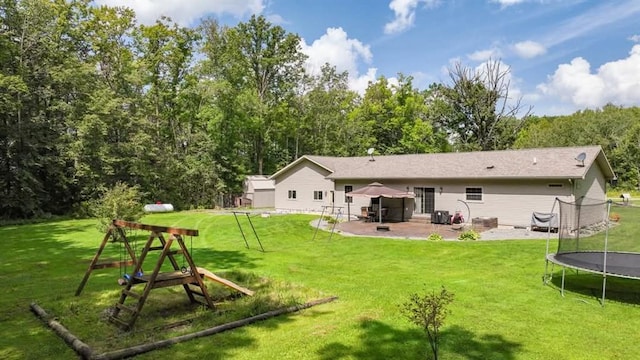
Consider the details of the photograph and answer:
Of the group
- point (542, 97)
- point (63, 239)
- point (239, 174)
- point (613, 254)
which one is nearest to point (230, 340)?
point (613, 254)

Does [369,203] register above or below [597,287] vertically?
above

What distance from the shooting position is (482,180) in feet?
63.9

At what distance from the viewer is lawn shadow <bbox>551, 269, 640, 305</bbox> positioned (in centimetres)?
775

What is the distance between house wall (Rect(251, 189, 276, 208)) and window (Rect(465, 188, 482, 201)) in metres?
18.2

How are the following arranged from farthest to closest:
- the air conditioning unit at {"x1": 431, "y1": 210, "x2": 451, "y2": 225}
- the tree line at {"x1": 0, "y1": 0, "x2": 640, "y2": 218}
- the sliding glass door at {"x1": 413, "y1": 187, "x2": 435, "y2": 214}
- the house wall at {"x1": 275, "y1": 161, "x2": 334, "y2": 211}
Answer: the house wall at {"x1": 275, "y1": 161, "x2": 334, "y2": 211}
the tree line at {"x1": 0, "y1": 0, "x2": 640, "y2": 218}
the sliding glass door at {"x1": 413, "y1": 187, "x2": 435, "y2": 214}
the air conditioning unit at {"x1": 431, "y1": 210, "x2": 451, "y2": 225}

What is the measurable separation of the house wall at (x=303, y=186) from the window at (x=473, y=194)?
29.8ft

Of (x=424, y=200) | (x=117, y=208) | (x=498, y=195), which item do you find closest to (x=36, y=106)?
(x=117, y=208)

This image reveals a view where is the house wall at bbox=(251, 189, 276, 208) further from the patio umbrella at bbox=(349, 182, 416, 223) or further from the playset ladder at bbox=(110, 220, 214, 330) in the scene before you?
the playset ladder at bbox=(110, 220, 214, 330)

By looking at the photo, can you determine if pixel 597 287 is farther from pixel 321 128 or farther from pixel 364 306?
pixel 321 128

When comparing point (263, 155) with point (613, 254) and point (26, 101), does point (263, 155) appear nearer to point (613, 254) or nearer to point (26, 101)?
point (26, 101)

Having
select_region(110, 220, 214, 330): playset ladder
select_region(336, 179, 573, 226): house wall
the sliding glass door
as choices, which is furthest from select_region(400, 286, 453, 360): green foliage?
the sliding glass door

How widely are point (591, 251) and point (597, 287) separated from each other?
83cm

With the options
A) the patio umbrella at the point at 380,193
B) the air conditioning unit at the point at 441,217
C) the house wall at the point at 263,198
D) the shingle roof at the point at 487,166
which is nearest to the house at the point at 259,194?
the house wall at the point at 263,198

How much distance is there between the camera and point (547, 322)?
623 centimetres
